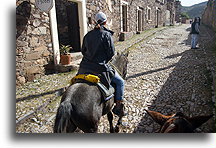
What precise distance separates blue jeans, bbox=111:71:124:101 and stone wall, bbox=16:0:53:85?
2881 millimetres

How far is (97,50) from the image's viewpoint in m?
2.25

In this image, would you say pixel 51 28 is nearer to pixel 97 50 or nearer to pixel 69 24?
pixel 69 24

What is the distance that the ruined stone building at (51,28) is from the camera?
4.54m

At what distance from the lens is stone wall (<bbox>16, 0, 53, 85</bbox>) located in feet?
14.5

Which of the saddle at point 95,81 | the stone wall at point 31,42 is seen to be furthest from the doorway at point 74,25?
the saddle at point 95,81

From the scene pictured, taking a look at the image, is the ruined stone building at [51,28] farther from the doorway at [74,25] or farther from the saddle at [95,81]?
the saddle at [95,81]

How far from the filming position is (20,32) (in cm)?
446

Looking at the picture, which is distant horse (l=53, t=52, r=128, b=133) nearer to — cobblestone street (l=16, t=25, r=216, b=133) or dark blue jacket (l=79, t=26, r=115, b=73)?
dark blue jacket (l=79, t=26, r=115, b=73)

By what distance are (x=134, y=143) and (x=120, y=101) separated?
80cm

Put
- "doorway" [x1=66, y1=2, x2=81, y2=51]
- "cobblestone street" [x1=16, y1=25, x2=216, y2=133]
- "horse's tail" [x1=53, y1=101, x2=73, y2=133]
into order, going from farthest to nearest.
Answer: "doorway" [x1=66, y1=2, x2=81, y2=51], "cobblestone street" [x1=16, y1=25, x2=216, y2=133], "horse's tail" [x1=53, y1=101, x2=73, y2=133]

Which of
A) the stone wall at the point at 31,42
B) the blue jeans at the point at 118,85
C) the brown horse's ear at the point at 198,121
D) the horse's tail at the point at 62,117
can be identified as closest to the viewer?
the horse's tail at the point at 62,117

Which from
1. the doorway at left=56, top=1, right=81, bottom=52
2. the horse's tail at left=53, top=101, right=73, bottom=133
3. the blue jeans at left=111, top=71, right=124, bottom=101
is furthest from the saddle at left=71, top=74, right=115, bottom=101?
the doorway at left=56, top=1, right=81, bottom=52
